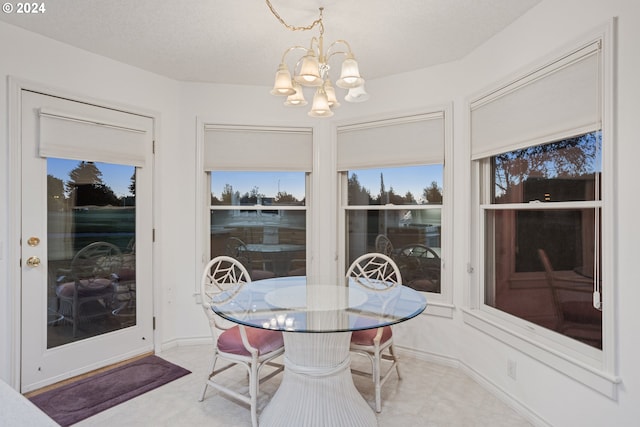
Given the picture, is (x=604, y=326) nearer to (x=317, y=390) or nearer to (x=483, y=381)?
(x=483, y=381)

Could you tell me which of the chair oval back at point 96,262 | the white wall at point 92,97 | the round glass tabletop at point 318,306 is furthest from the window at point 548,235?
the chair oval back at point 96,262

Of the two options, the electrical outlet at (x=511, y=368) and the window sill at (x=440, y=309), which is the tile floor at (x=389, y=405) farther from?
the window sill at (x=440, y=309)

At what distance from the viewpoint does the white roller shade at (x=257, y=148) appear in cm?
358

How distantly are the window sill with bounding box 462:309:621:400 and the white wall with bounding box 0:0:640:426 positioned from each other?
46 mm

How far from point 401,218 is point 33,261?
115 inches

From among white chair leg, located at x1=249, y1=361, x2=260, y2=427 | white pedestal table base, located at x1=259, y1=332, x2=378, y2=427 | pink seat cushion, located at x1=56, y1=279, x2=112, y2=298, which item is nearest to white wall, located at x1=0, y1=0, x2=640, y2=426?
pink seat cushion, located at x1=56, y1=279, x2=112, y2=298

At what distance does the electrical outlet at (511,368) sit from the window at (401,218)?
0.87 m

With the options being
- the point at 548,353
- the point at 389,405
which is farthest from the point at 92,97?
the point at 548,353

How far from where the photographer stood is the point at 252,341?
233 centimetres

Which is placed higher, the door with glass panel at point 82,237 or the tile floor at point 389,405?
the door with glass panel at point 82,237

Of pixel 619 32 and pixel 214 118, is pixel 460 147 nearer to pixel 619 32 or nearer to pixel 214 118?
pixel 619 32

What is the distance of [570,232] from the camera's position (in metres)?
2.16

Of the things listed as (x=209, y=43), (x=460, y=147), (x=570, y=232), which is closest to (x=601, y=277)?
(x=570, y=232)

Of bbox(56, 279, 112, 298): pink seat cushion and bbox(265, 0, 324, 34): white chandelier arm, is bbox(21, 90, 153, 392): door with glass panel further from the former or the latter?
bbox(265, 0, 324, 34): white chandelier arm
